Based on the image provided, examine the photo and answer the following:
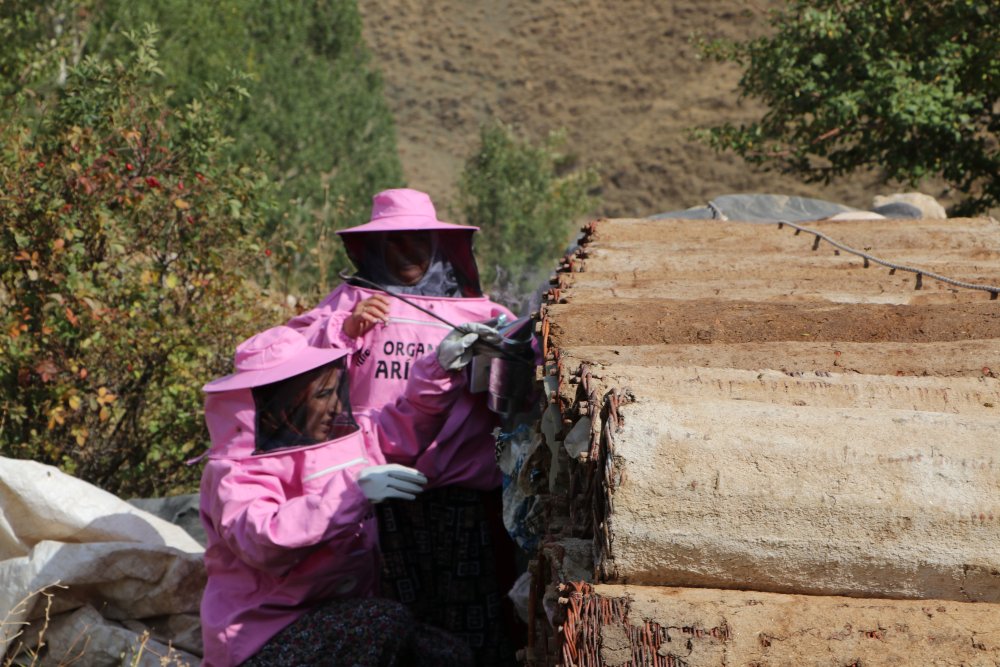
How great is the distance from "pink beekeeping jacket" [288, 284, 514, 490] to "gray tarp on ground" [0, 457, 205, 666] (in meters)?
0.98

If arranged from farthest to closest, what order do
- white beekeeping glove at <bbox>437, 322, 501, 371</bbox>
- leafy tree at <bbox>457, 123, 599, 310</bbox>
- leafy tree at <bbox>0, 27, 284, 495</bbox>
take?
leafy tree at <bbox>457, 123, 599, 310</bbox>, leafy tree at <bbox>0, 27, 284, 495</bbox>, white beekeeping glove at <bbox>437, 322, 501, 371</bbox>

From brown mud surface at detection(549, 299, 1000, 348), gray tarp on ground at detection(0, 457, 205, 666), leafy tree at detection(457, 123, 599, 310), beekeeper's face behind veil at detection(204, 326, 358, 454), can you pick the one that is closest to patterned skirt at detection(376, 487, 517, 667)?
beekeeper's face behind veil at detection(204, 326, 358, 454)

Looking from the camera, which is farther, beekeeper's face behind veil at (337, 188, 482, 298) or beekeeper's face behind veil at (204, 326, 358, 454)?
beekeeper's face behind veil at (337, 188, 482, 298)

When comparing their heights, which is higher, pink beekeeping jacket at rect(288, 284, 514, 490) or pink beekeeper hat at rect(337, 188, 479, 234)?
pink beekeeper hat at rect(337, 188, 479, 234)

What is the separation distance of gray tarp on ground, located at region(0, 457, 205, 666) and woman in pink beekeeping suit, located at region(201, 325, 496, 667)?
0.74 m

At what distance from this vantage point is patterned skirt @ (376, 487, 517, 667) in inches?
162

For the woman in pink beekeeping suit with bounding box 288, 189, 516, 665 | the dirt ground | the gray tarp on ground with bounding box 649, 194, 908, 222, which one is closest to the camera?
the woman in pink beekeeping suit with bounding box 288, 189, 516, 665

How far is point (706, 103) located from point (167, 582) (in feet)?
89.2

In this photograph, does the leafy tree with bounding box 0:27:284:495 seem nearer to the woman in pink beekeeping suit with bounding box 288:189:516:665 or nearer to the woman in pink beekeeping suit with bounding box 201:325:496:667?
the woman in pink beekeeping suit with bounding box 288:189:516:665

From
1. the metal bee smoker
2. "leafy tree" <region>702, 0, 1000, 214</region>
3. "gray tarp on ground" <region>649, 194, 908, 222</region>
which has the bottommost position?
the metal bee smoker

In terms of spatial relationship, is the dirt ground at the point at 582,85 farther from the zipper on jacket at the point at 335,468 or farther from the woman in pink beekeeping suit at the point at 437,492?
the zipper on jacket at the point at 335,468

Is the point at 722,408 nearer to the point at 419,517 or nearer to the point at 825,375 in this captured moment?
the point at 825,375

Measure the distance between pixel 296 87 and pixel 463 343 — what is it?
14.7 metres

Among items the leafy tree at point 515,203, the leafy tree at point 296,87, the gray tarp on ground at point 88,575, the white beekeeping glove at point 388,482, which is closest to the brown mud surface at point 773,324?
the white beekeeping glove at point 388,482
